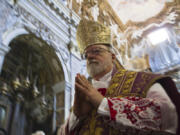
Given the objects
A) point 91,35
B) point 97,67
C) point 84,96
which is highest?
point 91,35

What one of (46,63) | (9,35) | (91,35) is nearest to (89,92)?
(91,35)

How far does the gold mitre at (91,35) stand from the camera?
1709 millimetres

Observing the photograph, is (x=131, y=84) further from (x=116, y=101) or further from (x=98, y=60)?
(x=98, y=60)

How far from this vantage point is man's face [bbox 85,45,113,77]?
1524 mm

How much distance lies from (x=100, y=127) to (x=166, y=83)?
0.50 m

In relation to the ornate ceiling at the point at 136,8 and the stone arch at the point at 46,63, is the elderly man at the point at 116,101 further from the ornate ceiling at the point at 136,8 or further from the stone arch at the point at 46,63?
the ornate ceiling at the point at 136,8

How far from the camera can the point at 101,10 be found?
8.85 meters

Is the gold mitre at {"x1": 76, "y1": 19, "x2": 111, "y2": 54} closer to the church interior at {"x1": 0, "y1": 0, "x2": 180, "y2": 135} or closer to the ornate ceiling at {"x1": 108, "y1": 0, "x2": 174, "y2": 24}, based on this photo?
A: the church interior at {"x1": 0, "y1": 0, "x2": 180, "y2": 135}

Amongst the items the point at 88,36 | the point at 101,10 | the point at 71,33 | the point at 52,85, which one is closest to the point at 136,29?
the point at 101,10

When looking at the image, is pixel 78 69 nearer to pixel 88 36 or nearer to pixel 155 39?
pixel 88 36

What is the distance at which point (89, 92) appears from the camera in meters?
1.15

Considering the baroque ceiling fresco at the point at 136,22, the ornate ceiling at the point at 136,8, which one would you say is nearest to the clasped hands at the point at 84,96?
the baroque ceiling fresco at the point at 136,22

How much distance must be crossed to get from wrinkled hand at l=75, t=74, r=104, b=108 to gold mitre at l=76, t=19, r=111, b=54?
0.55 m

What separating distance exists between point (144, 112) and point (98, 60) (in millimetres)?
625
